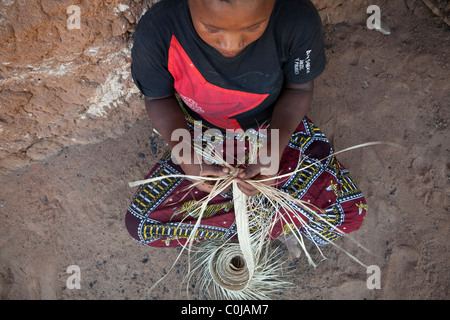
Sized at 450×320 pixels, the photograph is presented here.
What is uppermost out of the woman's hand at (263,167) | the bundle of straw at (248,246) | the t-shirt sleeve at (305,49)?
the t-shirt sleeve at (305,49)

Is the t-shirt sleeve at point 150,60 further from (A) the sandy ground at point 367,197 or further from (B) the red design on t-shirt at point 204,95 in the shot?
(A) the sandy ground at point 367,197

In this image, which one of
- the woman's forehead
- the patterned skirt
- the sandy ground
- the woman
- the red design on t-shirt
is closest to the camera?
the woman's forehead

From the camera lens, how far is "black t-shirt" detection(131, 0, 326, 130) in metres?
1.33

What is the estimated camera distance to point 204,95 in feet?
5.05

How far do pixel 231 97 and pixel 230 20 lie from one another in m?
0.55

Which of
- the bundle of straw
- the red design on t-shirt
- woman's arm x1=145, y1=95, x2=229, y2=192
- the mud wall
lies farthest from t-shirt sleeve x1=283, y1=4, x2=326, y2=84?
the mud wall

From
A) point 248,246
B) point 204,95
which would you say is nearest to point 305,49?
point 204,95

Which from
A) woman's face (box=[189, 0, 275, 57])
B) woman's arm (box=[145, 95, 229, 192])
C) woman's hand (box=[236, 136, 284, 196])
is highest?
woman's face (box=[189, 0, 275, 57])

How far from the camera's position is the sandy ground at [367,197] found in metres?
2.24

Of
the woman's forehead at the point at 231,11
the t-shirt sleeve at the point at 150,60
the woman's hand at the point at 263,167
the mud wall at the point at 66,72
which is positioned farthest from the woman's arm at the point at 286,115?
the mud wall at the point at 66,72

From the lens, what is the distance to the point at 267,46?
4.49ft

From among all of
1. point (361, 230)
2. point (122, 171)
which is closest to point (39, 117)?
point (122, 171)

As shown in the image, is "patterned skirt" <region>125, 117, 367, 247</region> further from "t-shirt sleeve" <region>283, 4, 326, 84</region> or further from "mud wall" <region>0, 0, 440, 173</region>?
"mud wall" <region>0, 0, 440, 173</region>

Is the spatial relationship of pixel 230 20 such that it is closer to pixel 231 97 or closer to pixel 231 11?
pixel 231 11
